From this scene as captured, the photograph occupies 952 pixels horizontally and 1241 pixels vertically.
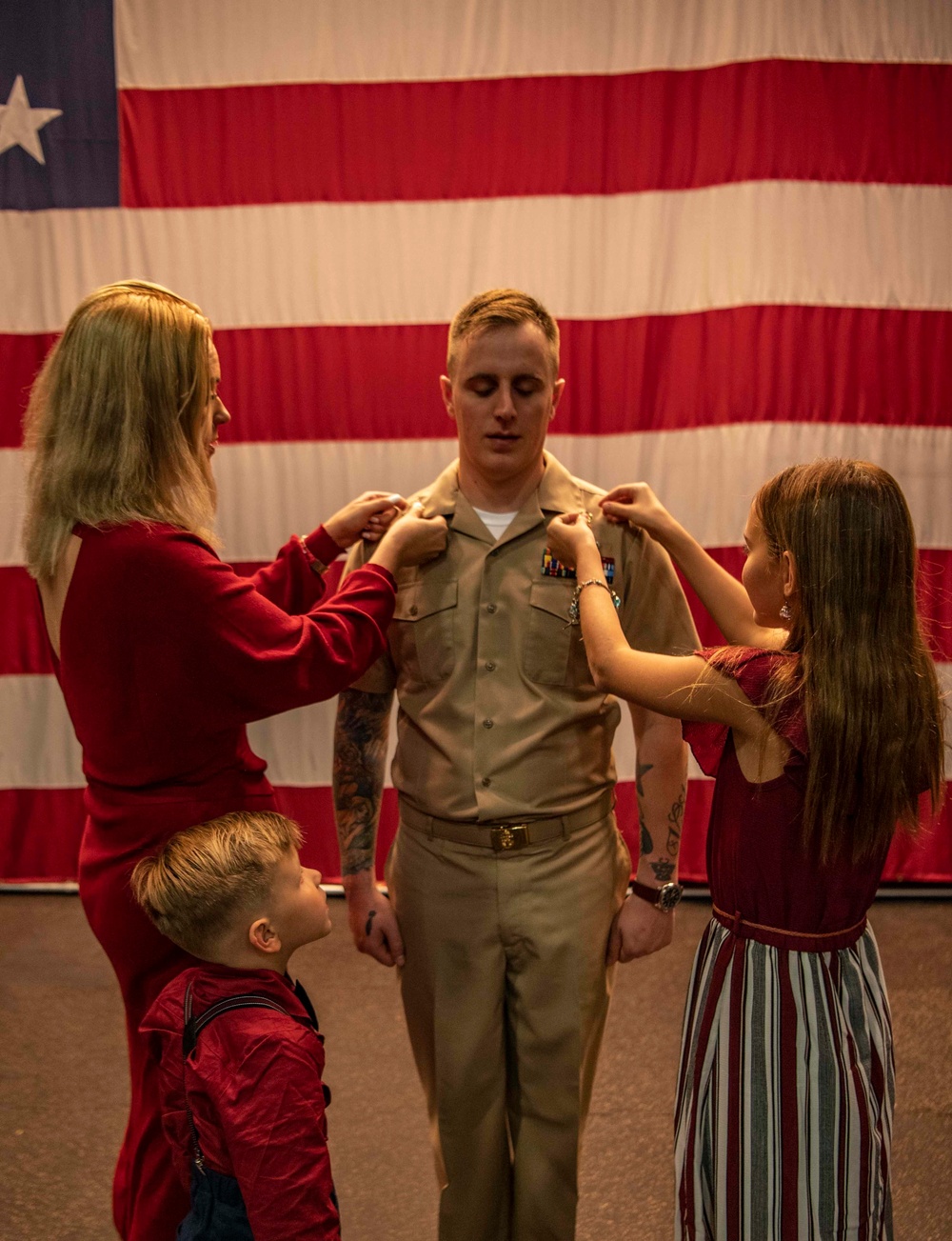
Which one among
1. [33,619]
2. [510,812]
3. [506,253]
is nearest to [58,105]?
[506,253]

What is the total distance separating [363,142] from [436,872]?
2.56 metres

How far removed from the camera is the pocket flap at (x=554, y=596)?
196 centimetres

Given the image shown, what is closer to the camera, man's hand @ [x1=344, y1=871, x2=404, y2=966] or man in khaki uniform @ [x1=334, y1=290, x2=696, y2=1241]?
man in khaki uniform @ [x1=334, y1=290, x2=696, y2=1241]

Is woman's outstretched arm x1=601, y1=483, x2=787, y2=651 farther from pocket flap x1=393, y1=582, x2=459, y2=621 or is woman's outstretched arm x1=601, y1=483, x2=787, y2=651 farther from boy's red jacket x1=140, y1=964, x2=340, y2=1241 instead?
boy's red jacket x1=140, y1=964, x2=340, y2=1241

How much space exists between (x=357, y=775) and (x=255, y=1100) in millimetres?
759

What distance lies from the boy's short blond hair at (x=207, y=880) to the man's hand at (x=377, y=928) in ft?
1.62

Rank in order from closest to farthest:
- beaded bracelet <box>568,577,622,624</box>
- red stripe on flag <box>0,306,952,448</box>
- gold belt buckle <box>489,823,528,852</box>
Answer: beaded bracelet <box>568,577,622,624</box>, gold belt buckle <box>489,823,528,852</box>, red stripe on flag <box>0,306,952,448</box>

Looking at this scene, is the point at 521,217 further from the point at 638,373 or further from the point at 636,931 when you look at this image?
the point at 636,931

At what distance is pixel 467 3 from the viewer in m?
3.62

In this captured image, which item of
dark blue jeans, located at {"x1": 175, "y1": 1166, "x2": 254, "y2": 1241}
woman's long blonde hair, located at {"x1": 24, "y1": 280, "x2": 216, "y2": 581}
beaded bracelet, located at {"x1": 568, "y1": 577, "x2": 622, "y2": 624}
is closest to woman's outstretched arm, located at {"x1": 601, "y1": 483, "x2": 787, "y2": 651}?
beaded bracelet, located at {"x1": 568, "y1": 577, "x2": 622, "y2": 624}

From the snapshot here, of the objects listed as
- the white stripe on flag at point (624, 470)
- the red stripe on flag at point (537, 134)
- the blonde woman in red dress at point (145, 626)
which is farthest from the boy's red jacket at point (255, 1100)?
the red stripe on flag at point (537, 134)

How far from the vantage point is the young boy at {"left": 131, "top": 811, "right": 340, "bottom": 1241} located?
140 cm

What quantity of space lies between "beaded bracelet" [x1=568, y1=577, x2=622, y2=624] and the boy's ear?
2.12 ft

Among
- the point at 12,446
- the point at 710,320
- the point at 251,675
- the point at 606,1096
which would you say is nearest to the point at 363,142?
the point at 710,320
